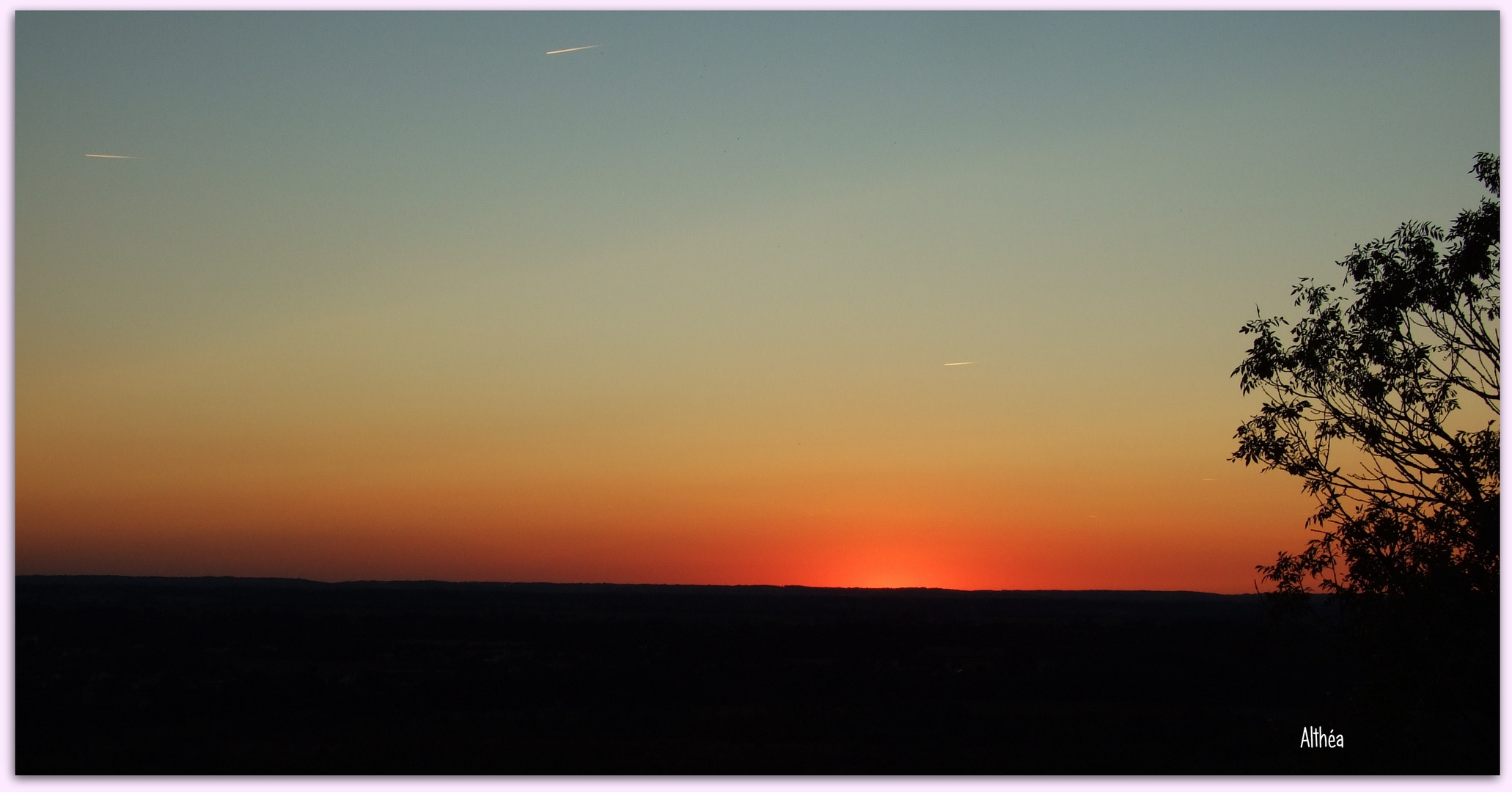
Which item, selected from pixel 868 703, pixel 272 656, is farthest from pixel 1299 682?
pixel 272 656

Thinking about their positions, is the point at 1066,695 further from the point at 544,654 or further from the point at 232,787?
the point at 232,787

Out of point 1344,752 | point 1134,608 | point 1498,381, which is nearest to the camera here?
point 1498,381

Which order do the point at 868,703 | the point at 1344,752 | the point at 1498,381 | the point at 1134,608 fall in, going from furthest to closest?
the point at 1134,608
the point at 868,703
the point at 1344,752
the point at 1498,381

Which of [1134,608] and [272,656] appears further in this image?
[1134,608]

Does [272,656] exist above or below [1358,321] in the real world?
below

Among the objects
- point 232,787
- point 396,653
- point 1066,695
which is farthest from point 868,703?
point 232,787

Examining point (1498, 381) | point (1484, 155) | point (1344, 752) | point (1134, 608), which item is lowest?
point (1134, 608)
